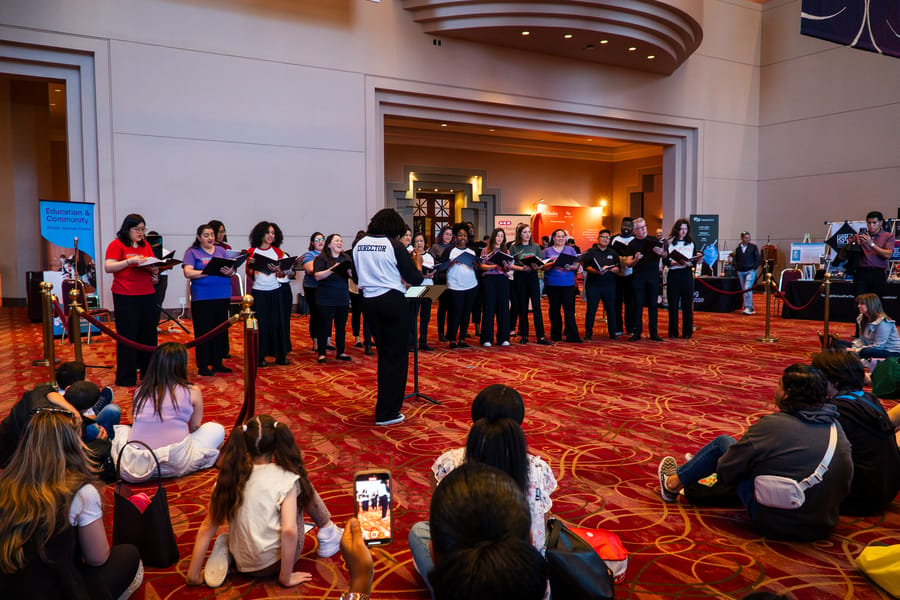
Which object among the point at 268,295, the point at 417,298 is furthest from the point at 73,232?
the point at 417,298

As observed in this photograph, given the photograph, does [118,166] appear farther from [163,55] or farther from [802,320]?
[802,320]

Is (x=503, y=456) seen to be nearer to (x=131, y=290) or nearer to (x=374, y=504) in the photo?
(x=374, y=504)

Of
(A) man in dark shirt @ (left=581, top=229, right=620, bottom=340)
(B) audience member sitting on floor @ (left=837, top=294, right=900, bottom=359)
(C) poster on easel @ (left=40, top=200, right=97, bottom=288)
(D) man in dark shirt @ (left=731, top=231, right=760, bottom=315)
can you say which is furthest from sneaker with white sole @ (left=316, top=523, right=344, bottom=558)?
(D) man in dark shirt @ (left=731, top=231, right=760, bottom=315)

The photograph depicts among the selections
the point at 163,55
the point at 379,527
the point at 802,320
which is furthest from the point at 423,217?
the point at 379,527

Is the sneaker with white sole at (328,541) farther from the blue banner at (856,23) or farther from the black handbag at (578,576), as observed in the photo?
the blue banner at (856,23)

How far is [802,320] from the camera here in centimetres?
1104

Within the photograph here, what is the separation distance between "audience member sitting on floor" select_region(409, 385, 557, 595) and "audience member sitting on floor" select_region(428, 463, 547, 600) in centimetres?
71

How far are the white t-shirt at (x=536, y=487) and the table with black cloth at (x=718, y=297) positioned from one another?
11473 mm

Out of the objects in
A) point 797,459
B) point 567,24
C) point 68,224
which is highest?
point 567,24

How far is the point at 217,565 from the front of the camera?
2.45 metres

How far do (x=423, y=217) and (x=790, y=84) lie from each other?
32.4ft

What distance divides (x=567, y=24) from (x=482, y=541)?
39.2ft

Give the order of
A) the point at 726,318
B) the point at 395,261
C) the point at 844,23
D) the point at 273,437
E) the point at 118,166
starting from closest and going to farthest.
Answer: the point at 273,437 → the point at 395,261 → the point at 844,23 → the point at 118,166 → the point at 726,318

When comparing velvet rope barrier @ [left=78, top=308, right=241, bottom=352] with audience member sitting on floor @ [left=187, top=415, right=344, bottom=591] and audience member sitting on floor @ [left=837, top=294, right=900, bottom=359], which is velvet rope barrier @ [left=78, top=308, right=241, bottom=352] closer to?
audience member sitting on floor @ [left=187, top=415, right=344, bottom=591]
